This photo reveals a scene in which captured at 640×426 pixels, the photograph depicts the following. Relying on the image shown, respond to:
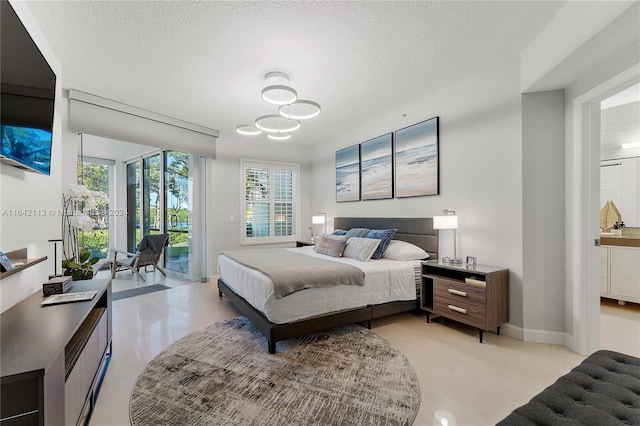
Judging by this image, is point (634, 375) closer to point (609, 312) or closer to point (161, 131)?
point (609, 312)

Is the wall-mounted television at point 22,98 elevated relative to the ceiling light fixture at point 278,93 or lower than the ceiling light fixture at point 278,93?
lower

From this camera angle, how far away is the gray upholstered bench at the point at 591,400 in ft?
3.45

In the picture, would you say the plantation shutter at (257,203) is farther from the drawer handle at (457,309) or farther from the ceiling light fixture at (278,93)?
the drawer handle at (457,309)

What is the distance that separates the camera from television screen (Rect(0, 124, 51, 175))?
1533 millimetres

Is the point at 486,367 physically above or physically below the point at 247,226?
below

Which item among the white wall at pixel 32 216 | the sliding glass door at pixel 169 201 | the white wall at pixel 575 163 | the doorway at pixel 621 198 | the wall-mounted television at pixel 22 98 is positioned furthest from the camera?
the sliding glass door at pixel 169 201

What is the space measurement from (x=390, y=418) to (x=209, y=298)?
10.4ft

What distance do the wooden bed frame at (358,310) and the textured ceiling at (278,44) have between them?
1.80 m

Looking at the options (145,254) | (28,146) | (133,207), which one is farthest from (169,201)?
(28,146)

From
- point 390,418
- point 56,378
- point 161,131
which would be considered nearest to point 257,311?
point 390,418

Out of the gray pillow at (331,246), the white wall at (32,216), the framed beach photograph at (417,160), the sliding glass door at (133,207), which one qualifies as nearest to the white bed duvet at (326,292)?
the gray pillow at (331,246)

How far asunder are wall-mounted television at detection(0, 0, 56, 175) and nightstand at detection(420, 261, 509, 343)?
3537mm

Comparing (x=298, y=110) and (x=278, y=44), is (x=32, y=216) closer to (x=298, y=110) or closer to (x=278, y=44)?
(x=278, y=44)

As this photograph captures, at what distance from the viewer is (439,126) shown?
3629 millimetres
